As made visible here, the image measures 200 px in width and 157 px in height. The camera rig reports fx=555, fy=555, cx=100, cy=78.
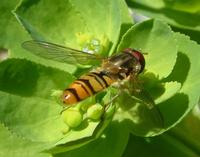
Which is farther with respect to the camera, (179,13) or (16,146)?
(179,13)

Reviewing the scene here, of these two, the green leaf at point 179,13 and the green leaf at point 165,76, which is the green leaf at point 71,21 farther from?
the green leaf at point 179,13

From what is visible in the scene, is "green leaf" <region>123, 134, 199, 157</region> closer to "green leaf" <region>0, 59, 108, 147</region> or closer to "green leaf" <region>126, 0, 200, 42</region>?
"green leaf" <region>0, 59, 108, 147</region>

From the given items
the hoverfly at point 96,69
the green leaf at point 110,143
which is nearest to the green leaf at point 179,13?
the hoverfly at point 96,69

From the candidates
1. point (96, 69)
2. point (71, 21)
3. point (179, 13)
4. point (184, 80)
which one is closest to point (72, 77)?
point (96, 69)

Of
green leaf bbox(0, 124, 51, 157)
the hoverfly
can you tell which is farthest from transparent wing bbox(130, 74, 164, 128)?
green leaf bbox(0, 124, 51, 157)

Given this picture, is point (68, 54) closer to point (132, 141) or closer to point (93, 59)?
point (93, 59)

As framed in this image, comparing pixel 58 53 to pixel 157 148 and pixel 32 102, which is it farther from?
pixel 157 148
